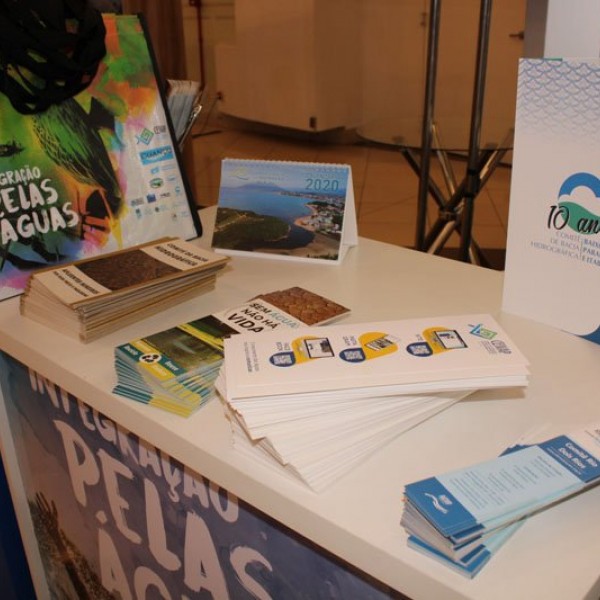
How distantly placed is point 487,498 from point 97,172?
814mm

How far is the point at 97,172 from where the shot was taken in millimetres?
1114

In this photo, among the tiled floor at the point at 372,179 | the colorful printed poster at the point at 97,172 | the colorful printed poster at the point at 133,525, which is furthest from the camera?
the tiled floor at the point at 372,179

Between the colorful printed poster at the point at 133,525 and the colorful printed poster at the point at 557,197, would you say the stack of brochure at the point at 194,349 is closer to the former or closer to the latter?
the colorful printed poster at the point at 133,525

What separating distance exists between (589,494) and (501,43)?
13.6 ft

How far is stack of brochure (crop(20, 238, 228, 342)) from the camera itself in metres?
0.92

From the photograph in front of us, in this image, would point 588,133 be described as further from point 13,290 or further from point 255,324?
point 13,290

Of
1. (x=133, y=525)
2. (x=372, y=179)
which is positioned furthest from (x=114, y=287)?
(x=372, y=179)

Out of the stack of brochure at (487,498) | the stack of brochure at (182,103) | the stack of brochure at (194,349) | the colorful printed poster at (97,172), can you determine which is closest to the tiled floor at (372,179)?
the stack of brochure at (182,103)

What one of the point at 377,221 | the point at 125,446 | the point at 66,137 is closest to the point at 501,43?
the point at 377,221

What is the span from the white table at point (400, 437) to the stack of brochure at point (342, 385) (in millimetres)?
22

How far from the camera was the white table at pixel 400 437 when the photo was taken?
21.8 inches

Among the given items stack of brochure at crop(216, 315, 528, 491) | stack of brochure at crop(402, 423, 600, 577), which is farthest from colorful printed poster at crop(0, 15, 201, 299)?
stack of brochure at crop(402, 423, 600, 577)

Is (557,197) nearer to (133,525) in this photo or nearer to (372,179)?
(133,525)

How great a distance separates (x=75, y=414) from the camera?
3.21 feet
